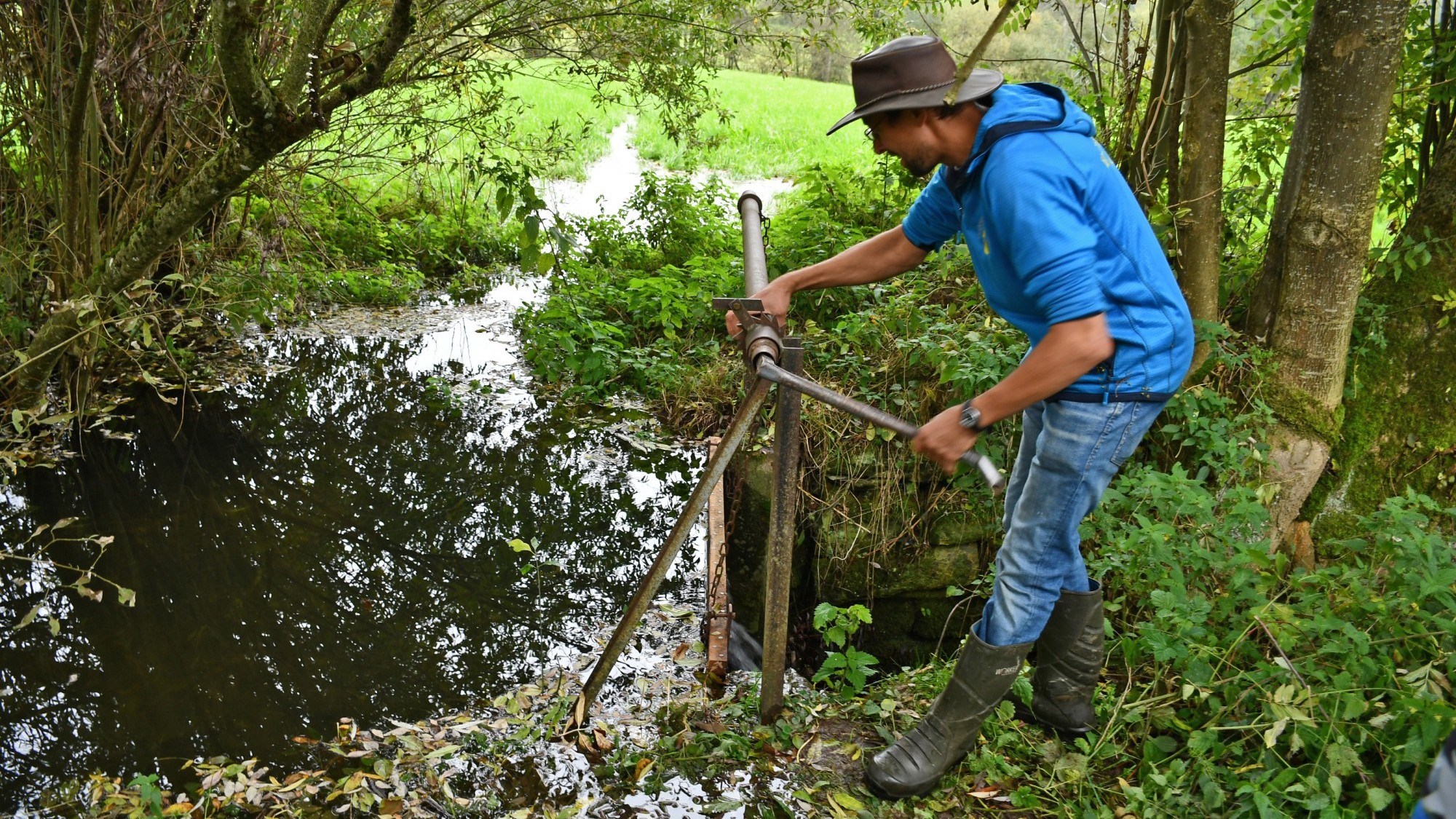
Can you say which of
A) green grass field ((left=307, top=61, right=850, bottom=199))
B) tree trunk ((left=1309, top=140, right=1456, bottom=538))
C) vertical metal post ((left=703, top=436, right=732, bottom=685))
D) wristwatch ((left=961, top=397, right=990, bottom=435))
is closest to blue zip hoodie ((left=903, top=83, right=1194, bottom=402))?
wristwatch ((left=961, top=397, right=990, bottom=435))

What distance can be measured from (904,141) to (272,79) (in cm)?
520

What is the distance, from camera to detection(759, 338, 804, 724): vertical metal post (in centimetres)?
274

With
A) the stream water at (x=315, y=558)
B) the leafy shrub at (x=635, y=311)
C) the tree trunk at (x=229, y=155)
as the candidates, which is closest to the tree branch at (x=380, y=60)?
the tree trunk at (x=229, y=155)

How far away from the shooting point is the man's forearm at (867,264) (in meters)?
2.91

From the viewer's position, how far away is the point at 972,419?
2266mm

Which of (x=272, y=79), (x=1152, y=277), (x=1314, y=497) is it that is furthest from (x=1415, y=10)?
(x=272, y=79)

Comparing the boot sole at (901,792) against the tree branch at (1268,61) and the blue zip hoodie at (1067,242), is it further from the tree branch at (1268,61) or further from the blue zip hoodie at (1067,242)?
the tree branch at (1268,61)

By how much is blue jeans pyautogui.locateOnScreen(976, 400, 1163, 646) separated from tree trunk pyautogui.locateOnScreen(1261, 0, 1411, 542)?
178cm

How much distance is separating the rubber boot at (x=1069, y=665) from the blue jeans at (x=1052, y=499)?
0.44 ft

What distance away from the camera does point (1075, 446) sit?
239cm

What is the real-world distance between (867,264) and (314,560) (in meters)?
3.04

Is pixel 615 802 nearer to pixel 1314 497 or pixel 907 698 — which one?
pixel 907 698

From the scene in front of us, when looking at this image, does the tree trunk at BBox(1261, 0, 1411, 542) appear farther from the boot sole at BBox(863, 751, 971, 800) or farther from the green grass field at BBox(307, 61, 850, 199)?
the green grass field at BBox(307, 61, 850, 199)

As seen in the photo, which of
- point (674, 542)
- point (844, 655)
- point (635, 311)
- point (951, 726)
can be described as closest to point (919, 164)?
point (674, 542)
